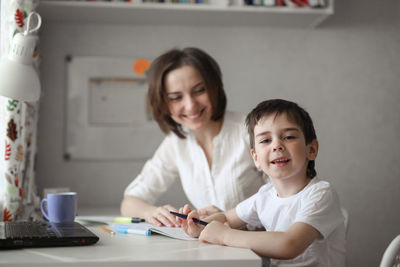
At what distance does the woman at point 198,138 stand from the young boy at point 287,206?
0.39 m

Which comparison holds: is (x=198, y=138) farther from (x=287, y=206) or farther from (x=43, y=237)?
(x=43, y=237)

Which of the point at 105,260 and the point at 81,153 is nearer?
the point at 105,260

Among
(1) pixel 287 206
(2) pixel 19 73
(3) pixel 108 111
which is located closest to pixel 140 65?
(3) pixel 108 111

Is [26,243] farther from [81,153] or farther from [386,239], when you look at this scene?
[386,239]

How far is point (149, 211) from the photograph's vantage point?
1544 millimetres

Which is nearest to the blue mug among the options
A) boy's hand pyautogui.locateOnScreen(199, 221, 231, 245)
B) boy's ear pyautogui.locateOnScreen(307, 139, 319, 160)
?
boy's hand pyautogui.locateOnScreen(199, 221, 231, 245)

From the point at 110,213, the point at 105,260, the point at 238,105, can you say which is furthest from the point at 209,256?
the point at 238,105

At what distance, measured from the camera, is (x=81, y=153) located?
245cm

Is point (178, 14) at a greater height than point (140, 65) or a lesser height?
greater

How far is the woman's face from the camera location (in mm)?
1694

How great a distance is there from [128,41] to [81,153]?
0.66m

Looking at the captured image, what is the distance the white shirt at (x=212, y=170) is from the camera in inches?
66.6

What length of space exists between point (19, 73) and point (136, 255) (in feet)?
2.14

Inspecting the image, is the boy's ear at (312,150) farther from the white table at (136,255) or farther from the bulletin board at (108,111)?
the bulletin board at (108,111)
